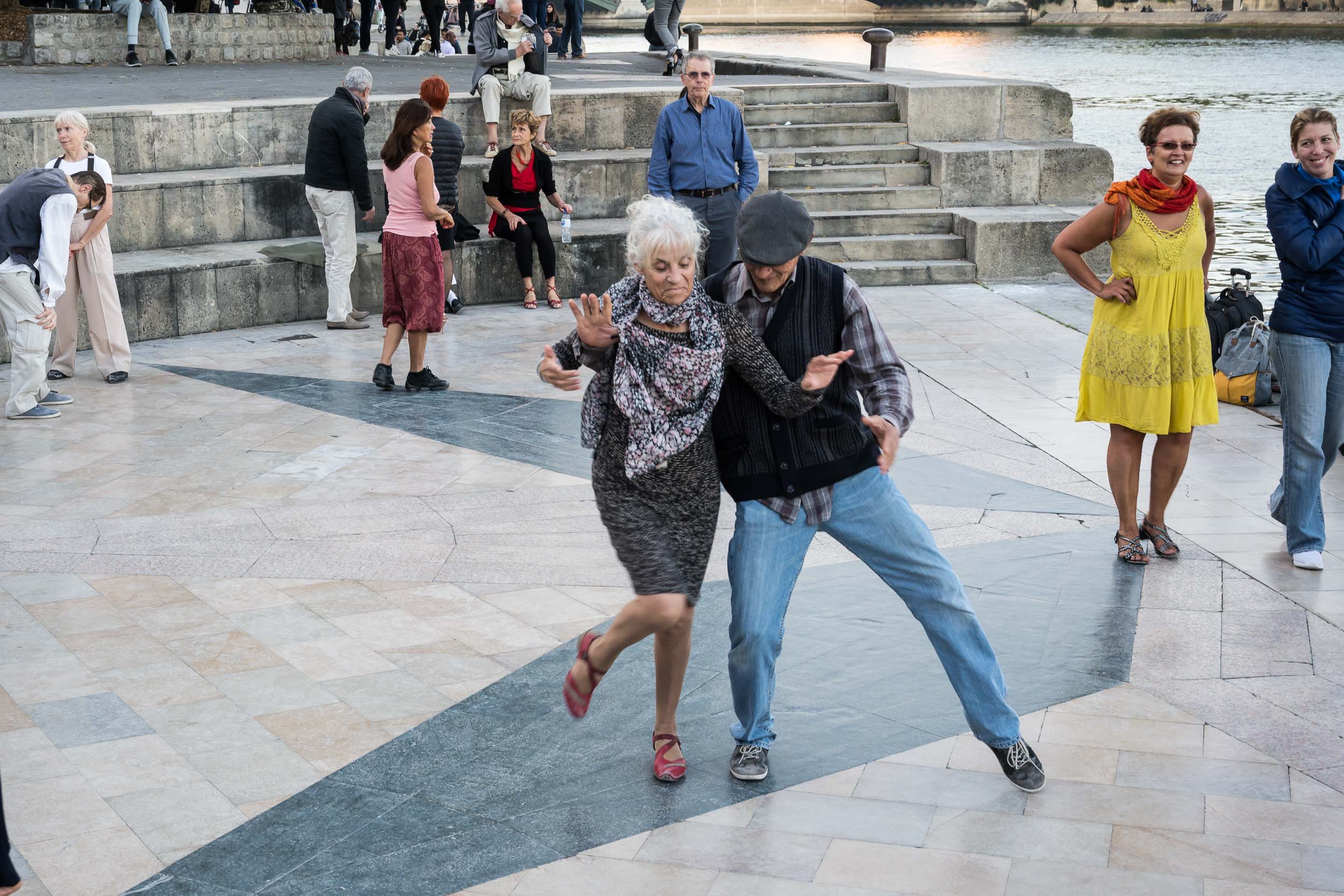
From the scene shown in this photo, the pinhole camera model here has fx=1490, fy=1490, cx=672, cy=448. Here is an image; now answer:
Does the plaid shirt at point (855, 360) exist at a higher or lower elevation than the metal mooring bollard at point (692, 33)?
lower

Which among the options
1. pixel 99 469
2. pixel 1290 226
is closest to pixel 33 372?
pixel 99 469

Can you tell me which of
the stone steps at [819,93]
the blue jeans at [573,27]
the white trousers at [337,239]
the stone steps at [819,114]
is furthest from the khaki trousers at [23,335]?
the blue jeans at [573,27]

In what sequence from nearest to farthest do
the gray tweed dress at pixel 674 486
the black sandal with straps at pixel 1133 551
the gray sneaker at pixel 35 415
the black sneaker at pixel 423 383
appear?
the gray tweed dress at pixel 674 486 → the black sandal with straps at pixel 1133 551 → the gray sneaker at pixel 35 415 → the black sneaker at pixel 423 383

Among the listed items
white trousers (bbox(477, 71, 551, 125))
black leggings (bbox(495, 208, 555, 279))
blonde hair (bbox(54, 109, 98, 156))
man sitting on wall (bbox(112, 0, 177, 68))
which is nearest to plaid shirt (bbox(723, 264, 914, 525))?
blonde hair (bbox(54, 109, 98, 156))

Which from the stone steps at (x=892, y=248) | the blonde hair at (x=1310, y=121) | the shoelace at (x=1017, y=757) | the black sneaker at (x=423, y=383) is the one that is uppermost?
the blonde hair at (x=1310, y=121)

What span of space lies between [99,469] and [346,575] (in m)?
2.18

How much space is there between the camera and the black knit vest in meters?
3.80

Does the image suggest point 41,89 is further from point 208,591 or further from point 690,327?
point 690,327

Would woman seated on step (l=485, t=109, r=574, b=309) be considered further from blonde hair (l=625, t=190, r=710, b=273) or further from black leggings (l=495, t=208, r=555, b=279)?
blonde hair (l=625, t=190, r=710, b=273)

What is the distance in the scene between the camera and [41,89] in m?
14.2

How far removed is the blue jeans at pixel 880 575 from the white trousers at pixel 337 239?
7164 mm

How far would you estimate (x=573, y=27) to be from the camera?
67.8 feet

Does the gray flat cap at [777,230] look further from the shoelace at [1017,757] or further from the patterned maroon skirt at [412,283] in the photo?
the patterned maroon skirt at [412,283]

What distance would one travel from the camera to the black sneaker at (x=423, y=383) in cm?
884
